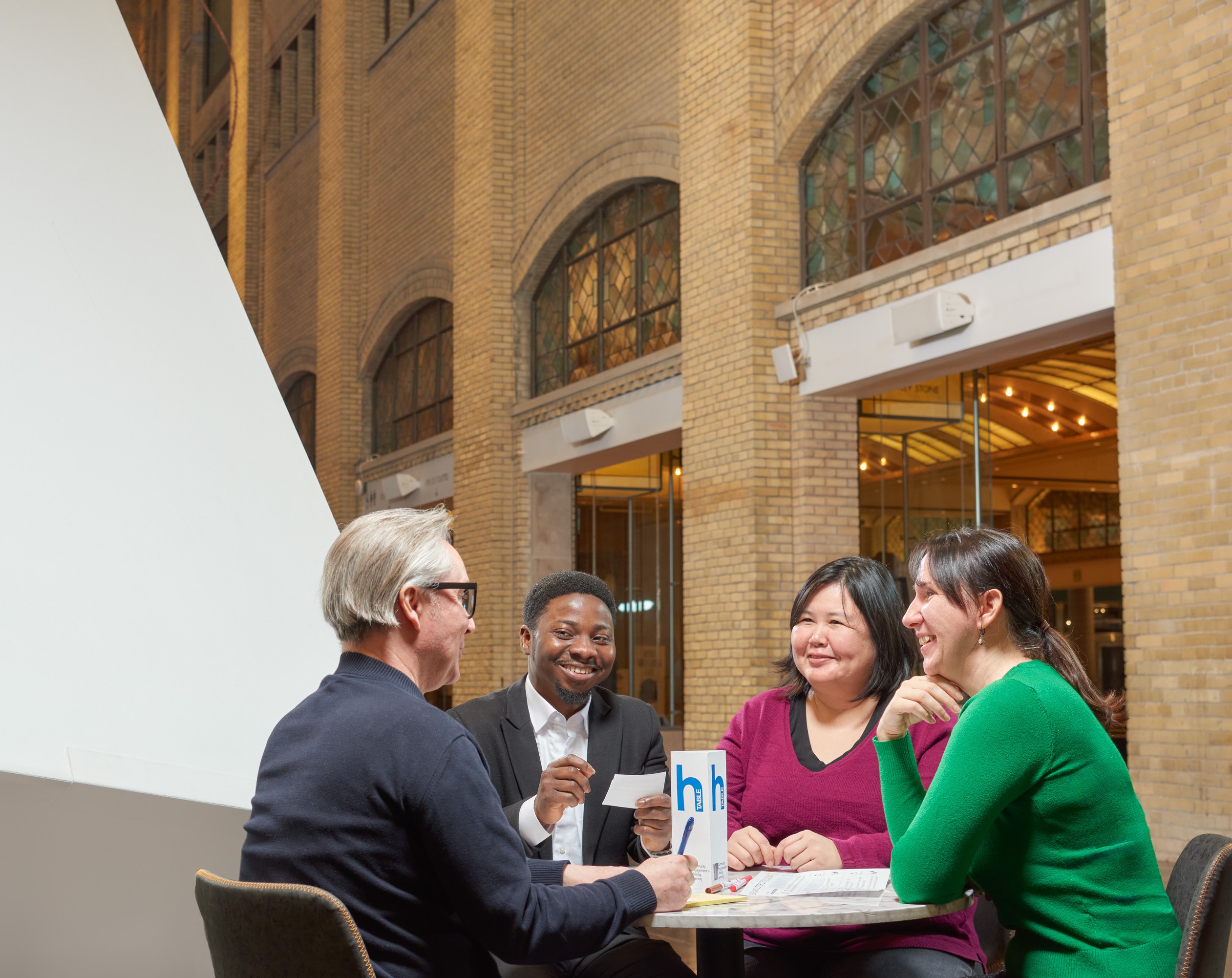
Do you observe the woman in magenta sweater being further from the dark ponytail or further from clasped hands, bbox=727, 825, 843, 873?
the dark ponytail

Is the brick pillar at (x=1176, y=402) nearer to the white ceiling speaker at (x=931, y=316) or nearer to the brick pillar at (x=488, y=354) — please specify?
the white ceiling speaker at (x=931, y=316)

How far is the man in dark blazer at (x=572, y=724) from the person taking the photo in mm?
3107

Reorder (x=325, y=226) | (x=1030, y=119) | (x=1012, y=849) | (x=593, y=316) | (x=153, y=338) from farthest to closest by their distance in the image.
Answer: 1. (x=325, y=226)
2. (x=593, y=316)
3. (x=1030, y=119)
4. (x=153, y=338)
5. (x=1012, y=849)

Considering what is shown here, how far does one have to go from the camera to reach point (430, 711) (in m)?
2.01

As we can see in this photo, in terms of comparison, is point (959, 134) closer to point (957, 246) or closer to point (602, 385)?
point (957, 246)

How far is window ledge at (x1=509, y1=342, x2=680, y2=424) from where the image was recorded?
11.7 meters

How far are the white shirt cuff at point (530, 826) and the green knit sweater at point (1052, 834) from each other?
85cm

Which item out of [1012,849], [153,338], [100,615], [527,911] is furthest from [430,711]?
[153,338]

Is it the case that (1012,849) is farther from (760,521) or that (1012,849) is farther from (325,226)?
(325,226)

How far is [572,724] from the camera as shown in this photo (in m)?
3.34

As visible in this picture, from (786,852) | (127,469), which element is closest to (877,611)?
(786,852)

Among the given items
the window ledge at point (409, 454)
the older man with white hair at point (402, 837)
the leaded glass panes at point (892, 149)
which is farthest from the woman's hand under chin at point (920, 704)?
the window ledge at point (409, 454)

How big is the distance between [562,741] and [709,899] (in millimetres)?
1087

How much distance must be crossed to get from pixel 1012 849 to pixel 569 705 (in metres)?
1.34
